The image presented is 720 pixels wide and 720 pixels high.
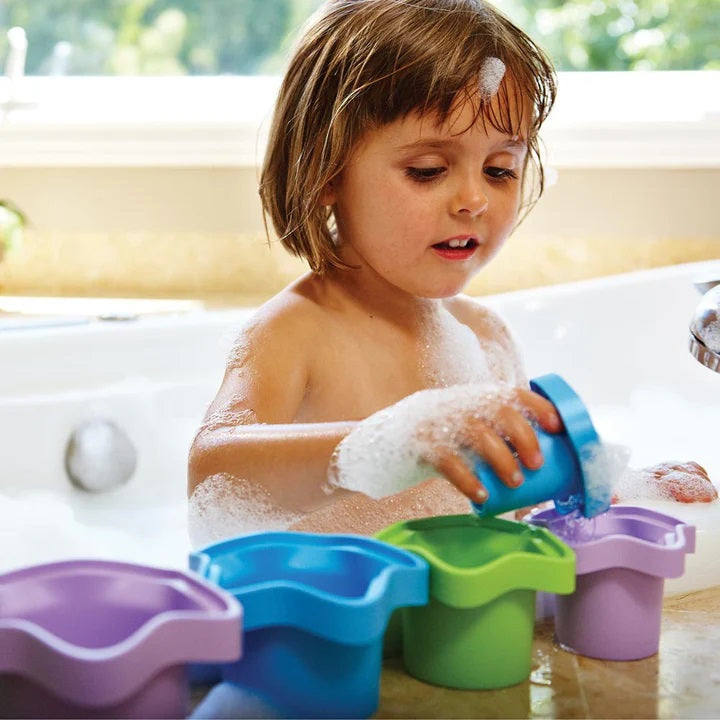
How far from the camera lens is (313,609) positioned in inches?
21.2

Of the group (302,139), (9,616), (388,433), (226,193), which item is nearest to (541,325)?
(226,193)

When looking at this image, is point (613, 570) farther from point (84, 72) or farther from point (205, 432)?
point (84, 72)

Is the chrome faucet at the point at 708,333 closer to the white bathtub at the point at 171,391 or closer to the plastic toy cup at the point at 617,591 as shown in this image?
the plastic toy cup at the point at 617,591

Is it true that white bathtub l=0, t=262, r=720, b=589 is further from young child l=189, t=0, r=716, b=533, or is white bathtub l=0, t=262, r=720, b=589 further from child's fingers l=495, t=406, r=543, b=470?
child's fingers l=495, t=406, r=543, b=470

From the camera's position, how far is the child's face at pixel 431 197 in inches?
41.9

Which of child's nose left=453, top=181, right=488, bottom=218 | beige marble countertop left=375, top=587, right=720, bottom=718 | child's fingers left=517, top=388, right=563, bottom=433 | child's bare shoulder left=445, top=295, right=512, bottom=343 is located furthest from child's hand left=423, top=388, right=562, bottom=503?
child's bare shoulder left=445, top=295, right=512, bottom=343

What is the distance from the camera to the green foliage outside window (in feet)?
8.13

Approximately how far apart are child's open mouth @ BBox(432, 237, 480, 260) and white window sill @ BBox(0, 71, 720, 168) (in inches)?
39.9

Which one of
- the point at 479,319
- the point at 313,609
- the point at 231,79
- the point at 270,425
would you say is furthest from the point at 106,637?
the point at 231,79

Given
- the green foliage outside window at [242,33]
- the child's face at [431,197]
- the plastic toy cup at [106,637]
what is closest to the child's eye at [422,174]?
the child's face at [431,197]

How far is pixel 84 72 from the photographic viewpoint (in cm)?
255

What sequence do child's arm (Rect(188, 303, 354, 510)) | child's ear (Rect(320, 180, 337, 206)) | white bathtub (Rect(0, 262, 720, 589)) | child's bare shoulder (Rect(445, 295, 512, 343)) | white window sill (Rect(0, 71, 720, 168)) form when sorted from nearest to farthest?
1. child's arm (Rect(188, 303, 354, 510))
2. child's ear (Rect(320, 180, 337, 206))
3. child's bare shoulder (Rect(445, 295, 512, 343))
4. white bathtub (Rect(0, 262, 720, 589))
5. white window sill (Rect(0, 71, 720, 168))

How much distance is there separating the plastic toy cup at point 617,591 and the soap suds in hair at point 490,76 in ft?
1.68

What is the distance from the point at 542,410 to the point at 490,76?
511 millimetres
